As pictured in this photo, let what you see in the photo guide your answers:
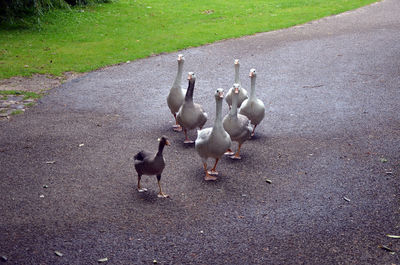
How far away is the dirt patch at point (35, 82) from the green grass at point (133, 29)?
32cm

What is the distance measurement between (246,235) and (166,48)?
9764 mm

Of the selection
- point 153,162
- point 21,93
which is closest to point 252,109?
point 153,162

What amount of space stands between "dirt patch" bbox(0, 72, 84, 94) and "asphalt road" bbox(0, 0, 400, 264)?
40 cm

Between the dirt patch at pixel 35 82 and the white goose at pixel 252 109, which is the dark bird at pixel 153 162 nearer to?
the white goose at pixel 252 109

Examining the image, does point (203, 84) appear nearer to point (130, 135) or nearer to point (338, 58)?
point (130, 135)

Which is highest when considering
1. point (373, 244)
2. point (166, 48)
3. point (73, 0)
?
point (73, 0)

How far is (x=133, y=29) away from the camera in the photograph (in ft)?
54.7

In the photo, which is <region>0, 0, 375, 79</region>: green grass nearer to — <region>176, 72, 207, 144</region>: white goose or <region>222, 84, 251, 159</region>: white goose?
<region>176, 72, 207, 144</region>: white goose

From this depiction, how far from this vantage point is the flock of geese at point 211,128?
612 cm

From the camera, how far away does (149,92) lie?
10695mm

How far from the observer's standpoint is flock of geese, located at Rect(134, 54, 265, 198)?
6125 millimetres

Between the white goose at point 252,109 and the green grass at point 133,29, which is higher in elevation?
the green grass at point 133,29

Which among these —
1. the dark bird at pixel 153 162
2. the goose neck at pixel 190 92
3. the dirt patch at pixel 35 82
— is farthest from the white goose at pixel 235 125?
the dirt patch at pixel 35 82

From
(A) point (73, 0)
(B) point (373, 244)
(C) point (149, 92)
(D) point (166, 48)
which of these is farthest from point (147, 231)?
(A) point (73, 0)
